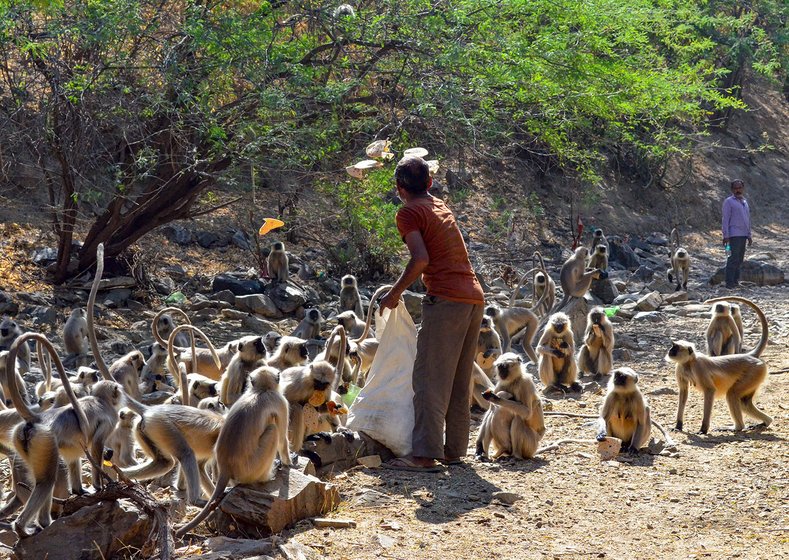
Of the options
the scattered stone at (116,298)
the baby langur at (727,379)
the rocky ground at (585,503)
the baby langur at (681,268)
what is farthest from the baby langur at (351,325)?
the baby langur at (681,268)

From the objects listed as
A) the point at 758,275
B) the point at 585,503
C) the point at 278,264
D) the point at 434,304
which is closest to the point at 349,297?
the point at 278,264

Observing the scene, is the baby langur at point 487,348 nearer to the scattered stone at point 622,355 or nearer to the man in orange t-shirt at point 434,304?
the scattered stone at point 622,355

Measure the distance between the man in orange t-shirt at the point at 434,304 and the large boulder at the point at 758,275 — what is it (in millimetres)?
13362

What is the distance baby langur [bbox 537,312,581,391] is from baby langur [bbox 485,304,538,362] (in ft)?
4.78

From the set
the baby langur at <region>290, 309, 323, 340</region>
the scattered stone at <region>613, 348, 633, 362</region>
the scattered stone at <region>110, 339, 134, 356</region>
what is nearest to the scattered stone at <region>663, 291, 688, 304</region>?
the scattered stone at <region>613, 348, 633, 362</region>

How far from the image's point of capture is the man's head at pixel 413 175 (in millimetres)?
6324

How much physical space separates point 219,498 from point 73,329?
675 cm

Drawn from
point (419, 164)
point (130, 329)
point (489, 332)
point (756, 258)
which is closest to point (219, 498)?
point (419, 164)

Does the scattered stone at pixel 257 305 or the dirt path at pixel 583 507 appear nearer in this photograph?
the dirt path at pixel 583 507

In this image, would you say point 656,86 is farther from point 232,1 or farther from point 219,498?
point 219,498

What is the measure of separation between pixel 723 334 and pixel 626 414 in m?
3.81

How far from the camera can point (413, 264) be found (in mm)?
6152

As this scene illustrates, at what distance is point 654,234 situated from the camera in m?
24.6

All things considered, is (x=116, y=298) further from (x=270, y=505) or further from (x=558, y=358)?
(x=270, y=505)
